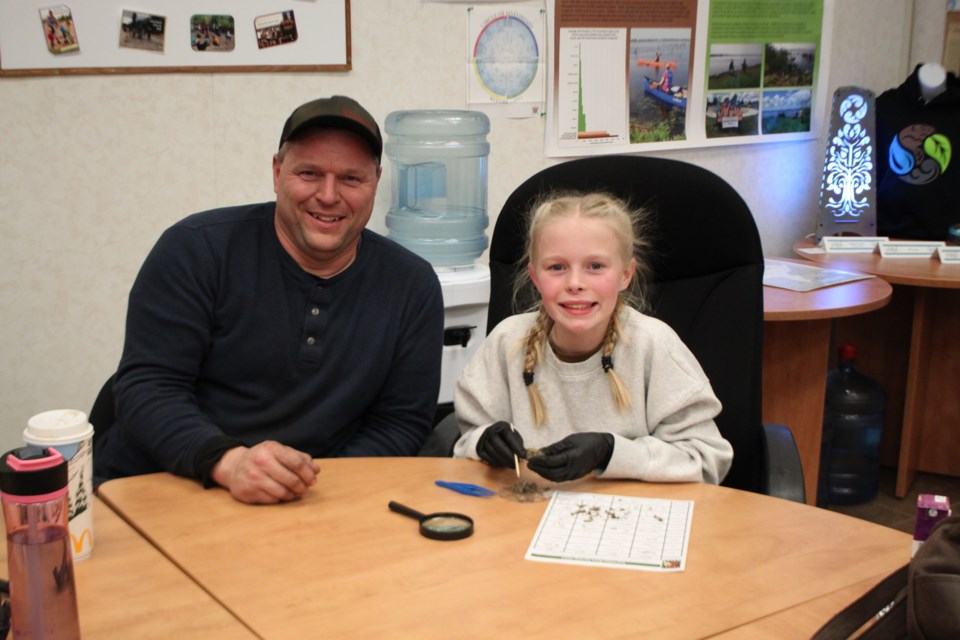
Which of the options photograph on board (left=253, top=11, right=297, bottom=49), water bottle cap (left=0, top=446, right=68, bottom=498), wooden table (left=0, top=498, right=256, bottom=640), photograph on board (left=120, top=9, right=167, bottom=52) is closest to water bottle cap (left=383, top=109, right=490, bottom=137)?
photograph on board (left=253, top=11, right=297, bottom=49)

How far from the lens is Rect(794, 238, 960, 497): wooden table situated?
3.28 meters

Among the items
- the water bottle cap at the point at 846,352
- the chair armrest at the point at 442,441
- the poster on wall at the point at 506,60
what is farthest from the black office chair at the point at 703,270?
the water bottle cap at the point at 846,352

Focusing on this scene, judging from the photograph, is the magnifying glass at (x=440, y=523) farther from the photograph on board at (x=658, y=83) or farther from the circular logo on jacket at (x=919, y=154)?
the circular logo on jacket at (x=919, y=154)

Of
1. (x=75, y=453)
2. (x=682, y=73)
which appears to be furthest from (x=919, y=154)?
(x=75, y=453)

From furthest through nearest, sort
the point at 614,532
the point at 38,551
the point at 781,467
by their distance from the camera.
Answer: the point at 781,467, the point at 614,532, the point at 38,551

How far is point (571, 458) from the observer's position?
142 cm

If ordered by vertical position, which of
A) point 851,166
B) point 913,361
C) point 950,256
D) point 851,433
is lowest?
point 851,433

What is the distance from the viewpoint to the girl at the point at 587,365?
161 cm

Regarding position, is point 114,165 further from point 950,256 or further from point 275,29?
point 950,256

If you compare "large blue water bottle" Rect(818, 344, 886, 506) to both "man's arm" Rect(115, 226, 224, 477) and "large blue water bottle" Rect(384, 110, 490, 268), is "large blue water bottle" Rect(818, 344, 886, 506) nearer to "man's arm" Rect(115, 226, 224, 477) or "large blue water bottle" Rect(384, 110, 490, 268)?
"large blue water bottle" Rect(384, 110, 490, 268)

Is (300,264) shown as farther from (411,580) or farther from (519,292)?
(411,580)

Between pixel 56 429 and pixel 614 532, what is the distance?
2.31ft

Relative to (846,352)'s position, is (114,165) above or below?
above

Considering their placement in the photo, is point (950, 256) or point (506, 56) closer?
point (506, 56)
